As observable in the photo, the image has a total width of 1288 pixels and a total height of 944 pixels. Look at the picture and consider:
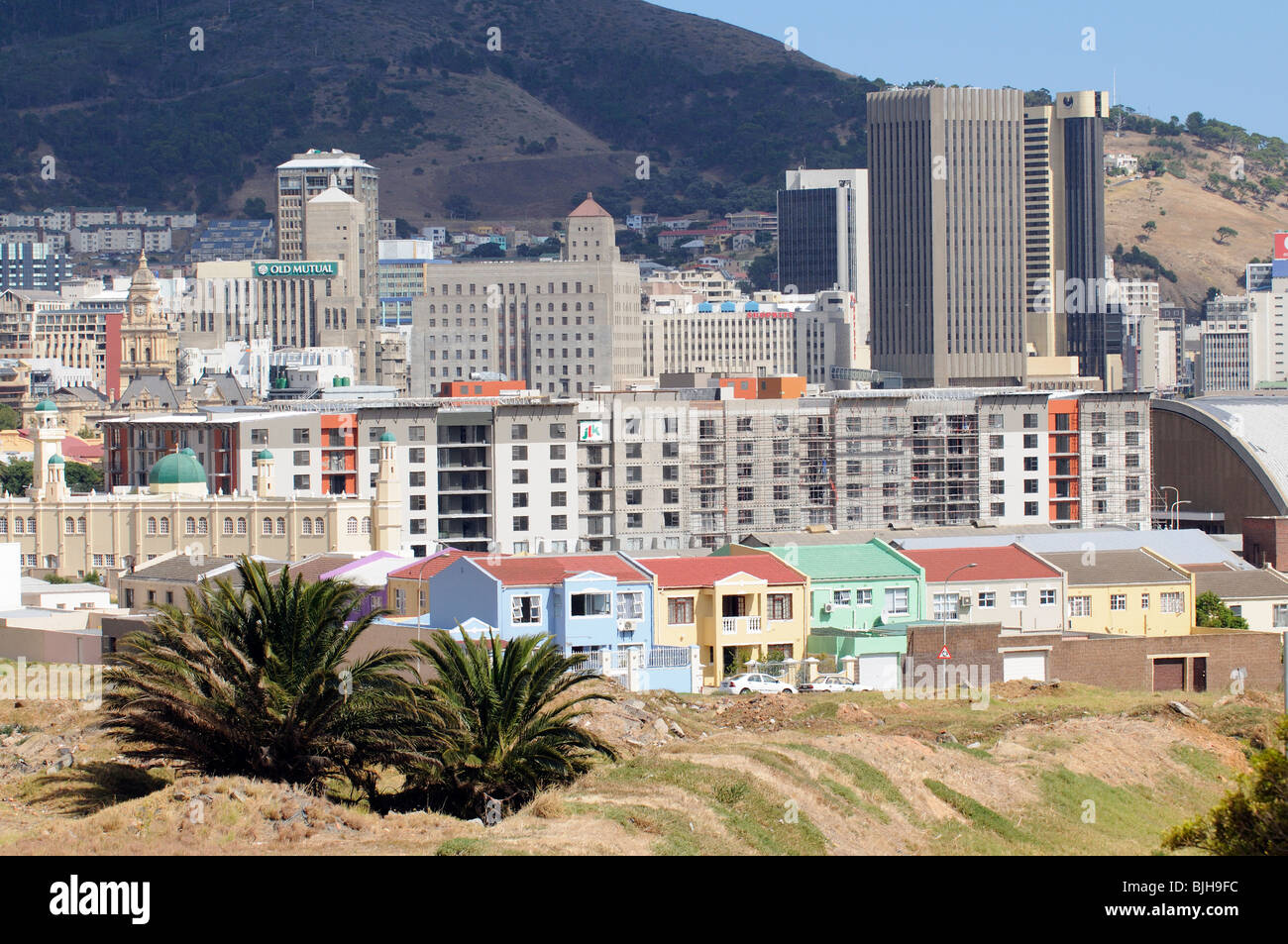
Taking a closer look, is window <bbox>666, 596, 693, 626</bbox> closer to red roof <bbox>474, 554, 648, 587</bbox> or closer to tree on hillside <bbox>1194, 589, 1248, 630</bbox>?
red roof <bbox>474, 554, 648, 587</bbox>

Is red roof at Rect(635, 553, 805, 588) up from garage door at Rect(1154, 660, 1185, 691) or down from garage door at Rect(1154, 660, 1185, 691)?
up

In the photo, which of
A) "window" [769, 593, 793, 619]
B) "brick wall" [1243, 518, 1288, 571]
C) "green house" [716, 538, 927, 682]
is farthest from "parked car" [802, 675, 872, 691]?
"brick wall" [1243, 518, 1288, 571]

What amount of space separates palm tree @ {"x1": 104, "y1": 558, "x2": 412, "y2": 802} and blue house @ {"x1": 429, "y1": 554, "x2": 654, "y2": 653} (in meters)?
33.2

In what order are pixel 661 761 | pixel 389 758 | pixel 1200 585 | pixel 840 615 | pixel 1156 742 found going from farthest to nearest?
pixel 1200 585 → pixel 840 615 → pixel 1156 742 → pixel 661 761 → pixel 389 758

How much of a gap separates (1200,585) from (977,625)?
2209 centimetres

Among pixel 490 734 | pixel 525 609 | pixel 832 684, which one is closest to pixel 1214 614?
pixel 832 684

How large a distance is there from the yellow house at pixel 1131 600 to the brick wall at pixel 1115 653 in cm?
732

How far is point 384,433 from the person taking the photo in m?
125

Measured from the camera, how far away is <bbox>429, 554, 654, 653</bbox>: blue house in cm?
7875

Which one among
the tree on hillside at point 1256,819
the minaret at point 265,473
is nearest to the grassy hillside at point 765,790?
the tree on hillside at point 1256,819

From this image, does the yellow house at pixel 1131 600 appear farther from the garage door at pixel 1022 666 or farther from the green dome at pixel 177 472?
the green dome at pixel 177 472

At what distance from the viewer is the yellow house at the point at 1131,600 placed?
301 ft
